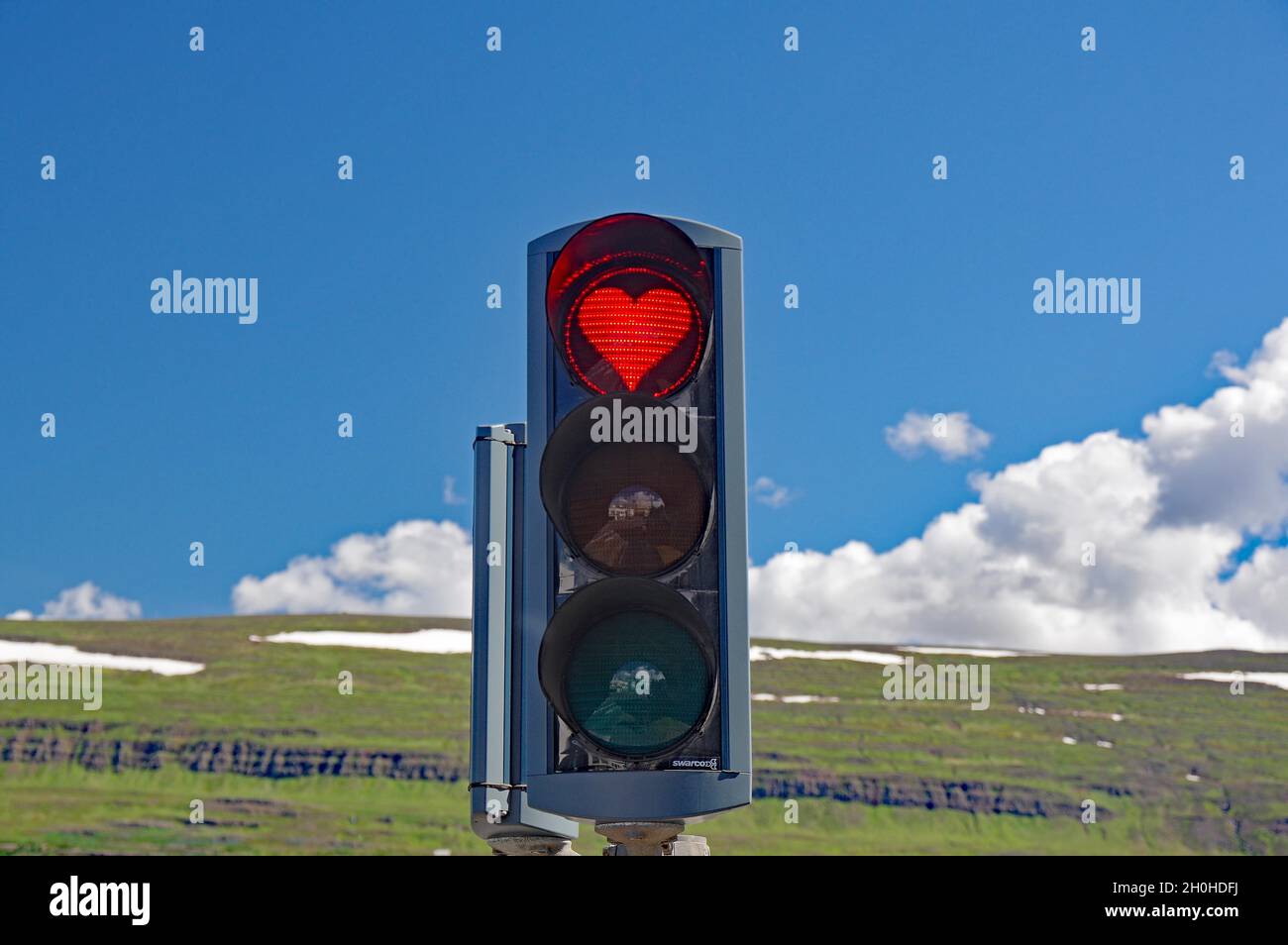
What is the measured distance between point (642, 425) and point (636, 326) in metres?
0.32

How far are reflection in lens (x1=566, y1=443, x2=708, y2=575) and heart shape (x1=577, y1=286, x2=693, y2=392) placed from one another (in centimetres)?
24

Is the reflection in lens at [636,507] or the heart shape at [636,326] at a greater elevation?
the heart shape at [636,326]

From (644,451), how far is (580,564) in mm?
339

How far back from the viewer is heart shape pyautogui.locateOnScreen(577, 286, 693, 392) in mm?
4355

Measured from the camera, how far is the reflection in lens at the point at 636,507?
13.8 ft
